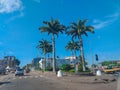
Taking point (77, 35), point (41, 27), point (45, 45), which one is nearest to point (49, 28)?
point (41, 27)

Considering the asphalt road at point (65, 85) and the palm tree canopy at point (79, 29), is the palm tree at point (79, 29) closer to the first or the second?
the palm tree canopy at point (79, 29)

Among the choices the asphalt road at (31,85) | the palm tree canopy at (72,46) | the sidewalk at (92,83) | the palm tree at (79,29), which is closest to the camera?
the sidewalk at (92,83)

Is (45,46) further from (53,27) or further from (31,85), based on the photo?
(31,85)

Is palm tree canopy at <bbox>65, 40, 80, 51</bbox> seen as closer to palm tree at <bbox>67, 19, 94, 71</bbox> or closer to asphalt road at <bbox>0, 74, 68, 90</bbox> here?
palm tree at <bbox>67, 19, 94, 71</bbox>

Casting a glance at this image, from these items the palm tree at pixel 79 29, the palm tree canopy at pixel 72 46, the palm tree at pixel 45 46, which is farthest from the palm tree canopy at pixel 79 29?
the palm tree at pixel 45 46

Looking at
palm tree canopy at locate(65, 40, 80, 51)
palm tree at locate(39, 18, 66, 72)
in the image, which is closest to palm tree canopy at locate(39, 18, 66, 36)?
palm tree at locate(39, 18, 66, 72)

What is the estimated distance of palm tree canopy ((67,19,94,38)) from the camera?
6569cm

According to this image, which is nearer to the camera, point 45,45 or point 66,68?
point 66,68

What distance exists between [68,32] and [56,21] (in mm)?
6409

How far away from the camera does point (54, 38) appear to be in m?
73.0

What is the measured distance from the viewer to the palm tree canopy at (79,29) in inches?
2586

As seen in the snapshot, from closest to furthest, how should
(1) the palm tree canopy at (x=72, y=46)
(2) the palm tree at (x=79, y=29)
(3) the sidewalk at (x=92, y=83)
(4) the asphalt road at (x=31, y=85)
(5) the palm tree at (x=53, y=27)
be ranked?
(3) the sidewalk at (x=92, y=83)
(4) the asphalt road at (x=31, y=85)
(2) the palm tree at (x=79, y=29)
(5) the palm tree at (x=53, y=27)
(1) the palm tree canopy at (x=72, y=46)

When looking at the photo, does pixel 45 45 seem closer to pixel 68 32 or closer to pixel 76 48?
pixel 76 48

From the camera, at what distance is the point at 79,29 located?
6600cm
